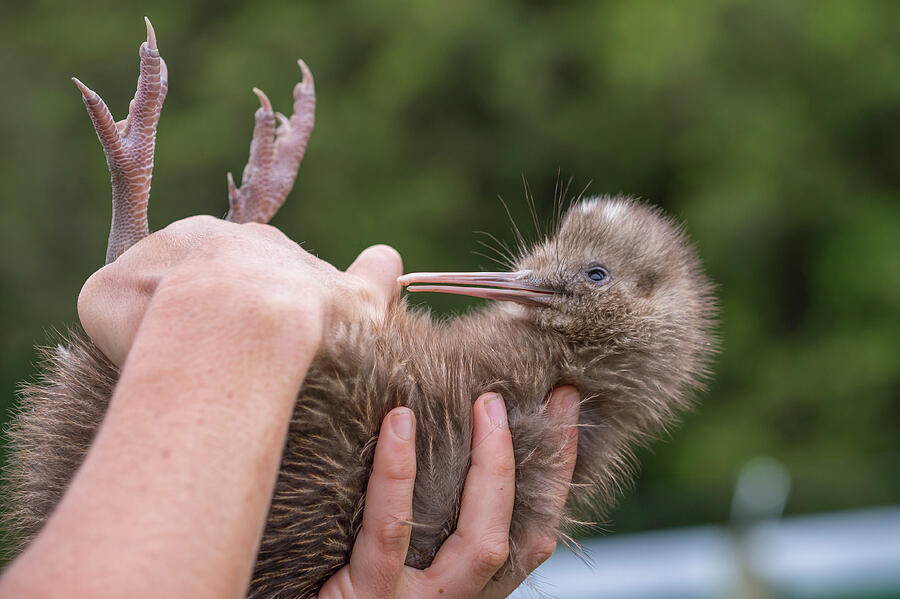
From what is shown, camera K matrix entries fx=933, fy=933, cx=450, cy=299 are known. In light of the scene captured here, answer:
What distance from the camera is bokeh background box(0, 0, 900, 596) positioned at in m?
9.19

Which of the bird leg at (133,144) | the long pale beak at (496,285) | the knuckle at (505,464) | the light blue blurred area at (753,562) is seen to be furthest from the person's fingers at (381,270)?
the light blue blurred area at (753,562)

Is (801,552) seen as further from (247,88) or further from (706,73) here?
(247,88)

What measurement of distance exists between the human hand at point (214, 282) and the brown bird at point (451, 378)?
22cm

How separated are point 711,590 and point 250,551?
6.37 m

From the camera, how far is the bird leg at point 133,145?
6.90 feet

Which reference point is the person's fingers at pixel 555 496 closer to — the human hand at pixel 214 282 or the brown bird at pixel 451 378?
the brown bird at pixel 451 378

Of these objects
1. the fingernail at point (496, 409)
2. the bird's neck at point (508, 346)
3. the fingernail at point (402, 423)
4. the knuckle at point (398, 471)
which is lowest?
the knuckle at point (398, 471)

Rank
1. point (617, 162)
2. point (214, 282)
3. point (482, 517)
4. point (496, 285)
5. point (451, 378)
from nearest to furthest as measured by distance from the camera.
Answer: point (214, 282) → point (482, 517) → point (451, 378) → point (496, 285) → point (617, 162)

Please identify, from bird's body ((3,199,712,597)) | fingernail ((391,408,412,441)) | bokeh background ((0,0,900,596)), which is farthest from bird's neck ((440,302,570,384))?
bokeh background ((0,0,900,596))

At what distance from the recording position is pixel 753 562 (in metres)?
6.71

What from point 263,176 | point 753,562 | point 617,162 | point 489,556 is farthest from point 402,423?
point 617,162

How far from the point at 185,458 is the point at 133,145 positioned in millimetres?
1226

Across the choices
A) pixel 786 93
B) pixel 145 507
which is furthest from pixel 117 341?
pixel 786 93

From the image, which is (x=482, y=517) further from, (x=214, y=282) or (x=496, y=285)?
(x=214, y=282)
